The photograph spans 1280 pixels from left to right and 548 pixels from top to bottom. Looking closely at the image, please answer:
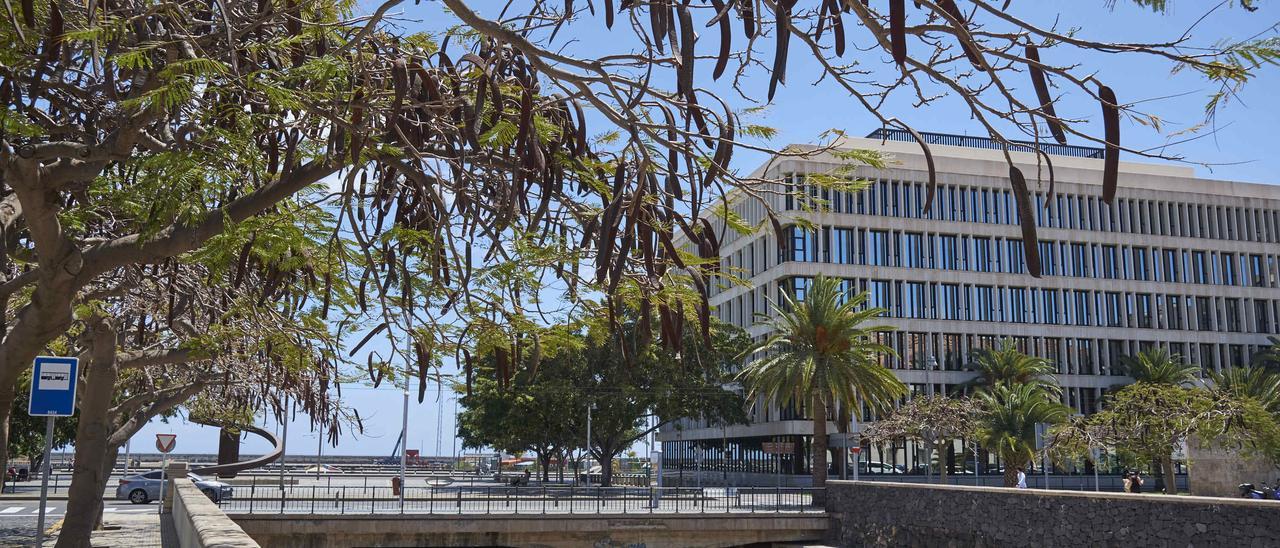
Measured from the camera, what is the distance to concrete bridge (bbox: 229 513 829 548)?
3075cm

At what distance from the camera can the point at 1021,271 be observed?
68.1 m

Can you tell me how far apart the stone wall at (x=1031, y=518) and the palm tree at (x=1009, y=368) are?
96.2 ft

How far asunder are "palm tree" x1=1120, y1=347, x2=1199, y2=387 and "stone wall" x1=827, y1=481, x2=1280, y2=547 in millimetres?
36300

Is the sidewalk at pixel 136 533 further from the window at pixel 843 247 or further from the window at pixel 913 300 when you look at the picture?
the window at pixel 913 300

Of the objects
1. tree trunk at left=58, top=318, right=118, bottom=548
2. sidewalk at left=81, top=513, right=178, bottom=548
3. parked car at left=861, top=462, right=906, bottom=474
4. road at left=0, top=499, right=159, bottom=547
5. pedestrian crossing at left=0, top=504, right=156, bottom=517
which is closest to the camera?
tree trunk at left=58, top=318, right=118, bottom=548

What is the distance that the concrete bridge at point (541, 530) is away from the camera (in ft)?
101

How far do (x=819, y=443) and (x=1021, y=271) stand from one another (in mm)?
33063

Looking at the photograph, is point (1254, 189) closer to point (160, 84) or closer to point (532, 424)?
point (532, 424)

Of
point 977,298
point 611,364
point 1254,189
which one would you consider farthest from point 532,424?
point 1254,189

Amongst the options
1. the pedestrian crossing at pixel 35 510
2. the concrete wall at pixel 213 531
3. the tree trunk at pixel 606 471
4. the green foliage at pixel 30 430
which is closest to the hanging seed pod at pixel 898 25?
the concrete wall at pixel 213 531

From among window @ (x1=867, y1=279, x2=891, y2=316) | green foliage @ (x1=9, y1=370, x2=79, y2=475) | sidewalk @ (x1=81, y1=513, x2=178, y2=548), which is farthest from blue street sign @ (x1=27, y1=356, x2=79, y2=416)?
window @ (x1=867, y1=279, x2=891, y2=316)

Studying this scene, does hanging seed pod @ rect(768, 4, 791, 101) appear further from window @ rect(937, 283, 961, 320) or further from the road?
window @ rect(937, 283, 961, 320)

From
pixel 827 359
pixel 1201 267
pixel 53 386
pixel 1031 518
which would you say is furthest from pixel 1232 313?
pixel 53 386

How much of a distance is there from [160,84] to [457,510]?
2690 cm
